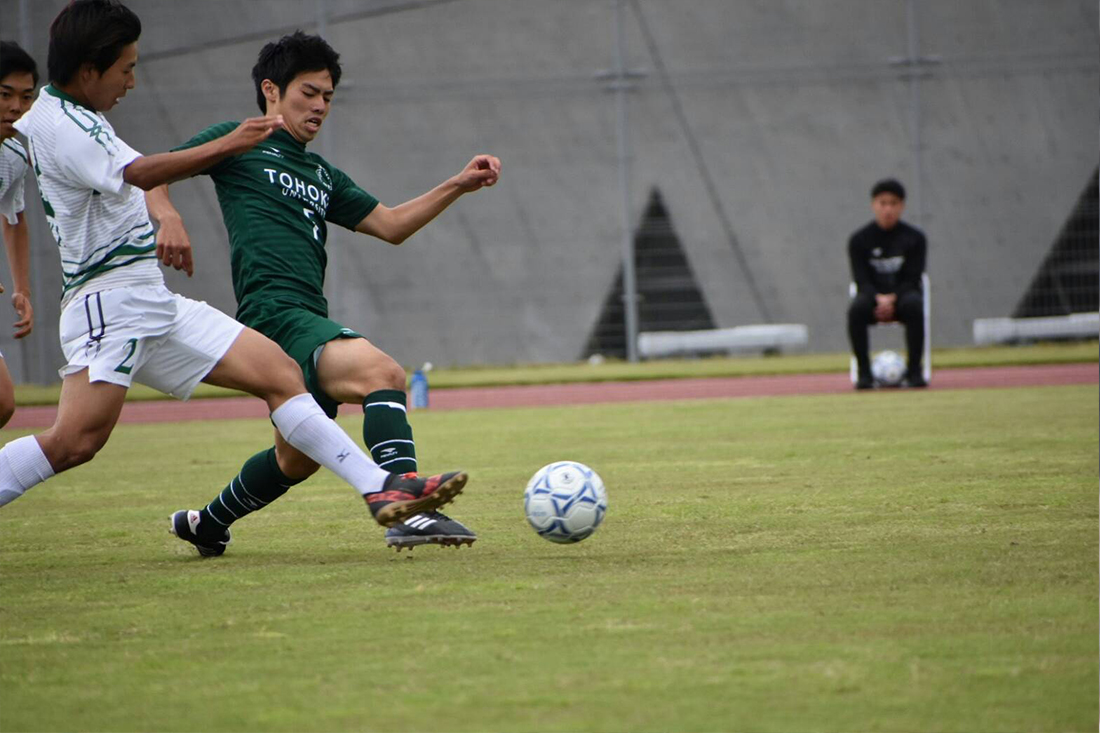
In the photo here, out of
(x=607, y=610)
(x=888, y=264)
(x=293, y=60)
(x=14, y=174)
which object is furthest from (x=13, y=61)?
(x=888, y=264)

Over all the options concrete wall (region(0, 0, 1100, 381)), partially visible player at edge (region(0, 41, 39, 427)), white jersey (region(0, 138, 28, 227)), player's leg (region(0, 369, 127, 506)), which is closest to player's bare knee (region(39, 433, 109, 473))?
player's leg (region(0, 369, 127, 506))

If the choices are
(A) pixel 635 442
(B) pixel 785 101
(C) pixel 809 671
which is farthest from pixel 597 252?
(C) pixel 809 671

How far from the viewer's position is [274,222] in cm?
506

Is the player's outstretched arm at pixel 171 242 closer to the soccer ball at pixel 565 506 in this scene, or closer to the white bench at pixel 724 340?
the soccer ball at pixel 565 506

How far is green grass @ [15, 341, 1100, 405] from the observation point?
17328 millimetres

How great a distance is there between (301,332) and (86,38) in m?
1.20

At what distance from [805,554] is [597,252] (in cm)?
1704

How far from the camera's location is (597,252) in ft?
70.1

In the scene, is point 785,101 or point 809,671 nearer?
point 809,671

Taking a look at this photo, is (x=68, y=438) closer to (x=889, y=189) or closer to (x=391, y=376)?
(x=391, y=376)

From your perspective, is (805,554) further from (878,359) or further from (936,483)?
(878,359)

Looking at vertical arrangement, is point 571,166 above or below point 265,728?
above

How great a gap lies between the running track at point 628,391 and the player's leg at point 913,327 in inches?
9.5

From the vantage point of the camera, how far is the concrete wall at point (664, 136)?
2123 centimetres
